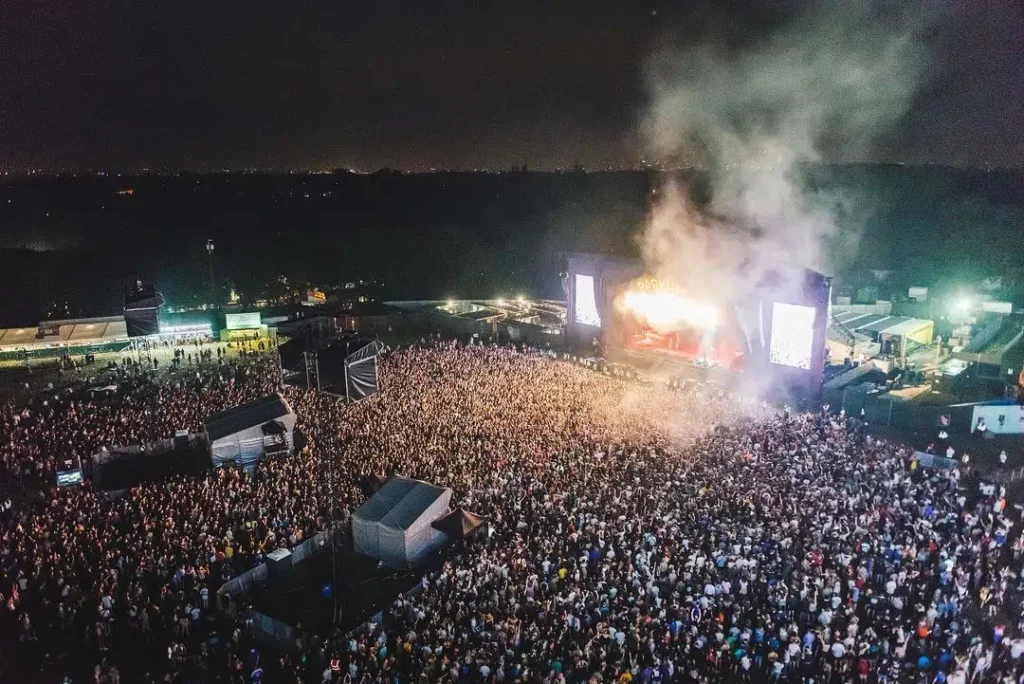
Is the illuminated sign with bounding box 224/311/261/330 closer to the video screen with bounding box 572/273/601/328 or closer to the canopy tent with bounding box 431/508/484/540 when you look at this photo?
the video screen with bounding box 572/273/601/328

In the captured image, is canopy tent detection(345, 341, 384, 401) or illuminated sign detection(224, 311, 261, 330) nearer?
canopy tent detection(345, 341, 384, 401)

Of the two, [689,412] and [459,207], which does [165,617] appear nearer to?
[689,412]

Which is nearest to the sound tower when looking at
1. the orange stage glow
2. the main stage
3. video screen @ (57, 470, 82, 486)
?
video screen @ (57, 470, 82, 486)

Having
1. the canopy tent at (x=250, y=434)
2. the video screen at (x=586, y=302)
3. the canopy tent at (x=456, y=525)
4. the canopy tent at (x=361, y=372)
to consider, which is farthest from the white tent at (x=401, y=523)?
the video screen at (x=586, y=302)

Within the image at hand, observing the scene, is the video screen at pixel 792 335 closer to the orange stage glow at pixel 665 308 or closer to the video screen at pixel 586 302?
the orange stage glow at pixel 665 308

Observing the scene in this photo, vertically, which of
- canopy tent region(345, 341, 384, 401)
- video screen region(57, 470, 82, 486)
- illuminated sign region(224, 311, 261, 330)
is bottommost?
video screen region(57, 470, 82, 486)

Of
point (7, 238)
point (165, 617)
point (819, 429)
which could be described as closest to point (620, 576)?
point (165, 617)

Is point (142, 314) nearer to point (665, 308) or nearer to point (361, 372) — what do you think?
point (361, 372)
